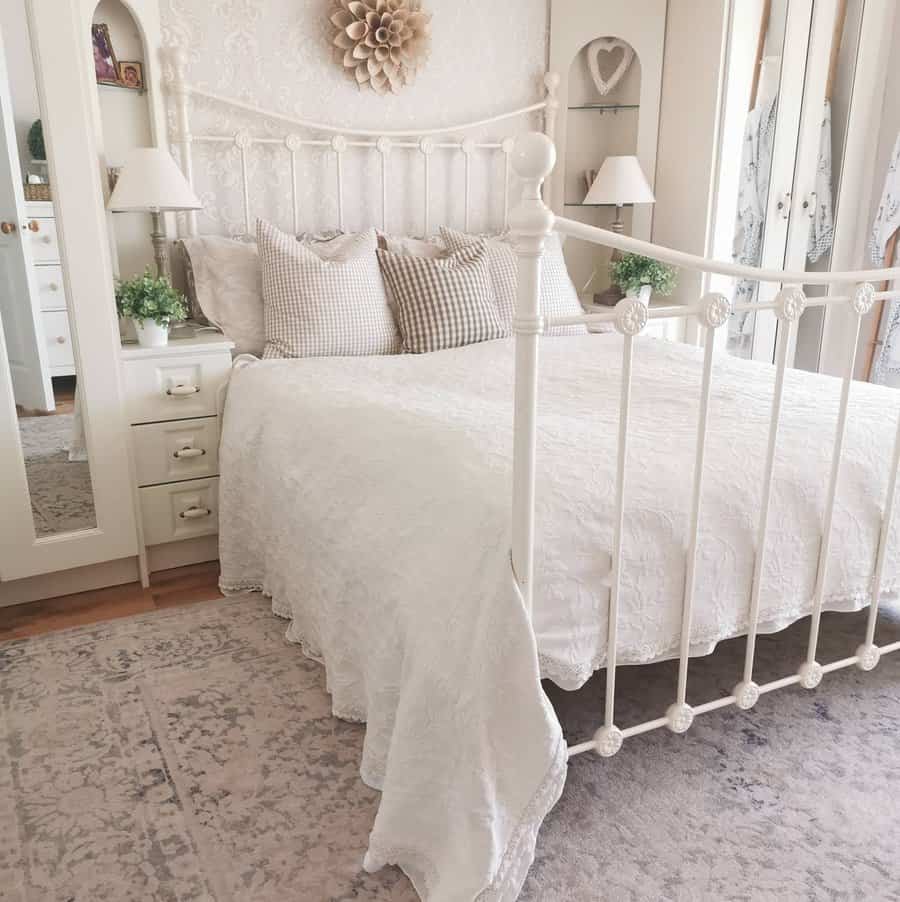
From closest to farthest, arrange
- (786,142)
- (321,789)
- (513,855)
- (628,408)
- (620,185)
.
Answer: (513,855) < (628,408) < (321,789) < (620,185) < (786,142)

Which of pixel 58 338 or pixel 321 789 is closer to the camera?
pixel 321 789

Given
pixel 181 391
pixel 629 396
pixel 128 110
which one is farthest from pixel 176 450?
pixel 629 396

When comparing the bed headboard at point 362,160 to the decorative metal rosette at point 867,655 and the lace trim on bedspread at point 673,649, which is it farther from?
the decorative metal rosette at point 867,655

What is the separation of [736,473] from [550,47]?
252cm

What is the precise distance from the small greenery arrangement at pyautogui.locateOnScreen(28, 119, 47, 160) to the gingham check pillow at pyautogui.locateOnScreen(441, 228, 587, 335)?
1.36 m

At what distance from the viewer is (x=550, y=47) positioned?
3363 mm

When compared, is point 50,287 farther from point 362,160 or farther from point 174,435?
point 362,160

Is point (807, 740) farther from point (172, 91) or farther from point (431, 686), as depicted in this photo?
point (172, 91)

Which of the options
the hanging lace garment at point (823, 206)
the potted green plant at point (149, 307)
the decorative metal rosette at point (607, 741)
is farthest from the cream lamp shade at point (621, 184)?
the decorative metal rosette at point (607, 741)

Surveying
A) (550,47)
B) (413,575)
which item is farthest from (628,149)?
(413,575)

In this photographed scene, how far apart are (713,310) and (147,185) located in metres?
1.77

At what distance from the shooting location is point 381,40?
9.75 feet

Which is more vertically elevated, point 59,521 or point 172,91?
point 172,91

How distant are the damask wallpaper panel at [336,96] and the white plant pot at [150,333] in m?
0.64
